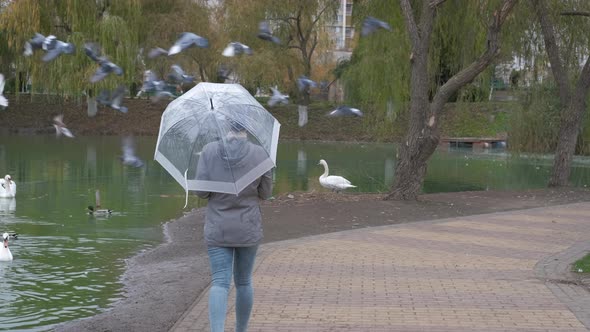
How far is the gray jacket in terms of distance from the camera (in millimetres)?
6604

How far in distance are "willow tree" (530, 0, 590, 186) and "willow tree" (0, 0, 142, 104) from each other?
2065 centimetres

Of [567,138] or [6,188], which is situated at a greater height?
[567,138]

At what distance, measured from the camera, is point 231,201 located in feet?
21.8

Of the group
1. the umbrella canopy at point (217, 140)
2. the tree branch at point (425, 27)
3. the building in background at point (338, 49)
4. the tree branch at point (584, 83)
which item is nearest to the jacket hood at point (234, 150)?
the umbrella canopy at point (217, 140)

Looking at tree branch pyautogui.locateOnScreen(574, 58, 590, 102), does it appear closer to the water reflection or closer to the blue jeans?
the water reflection

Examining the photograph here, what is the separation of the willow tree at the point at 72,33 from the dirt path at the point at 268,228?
808 inches

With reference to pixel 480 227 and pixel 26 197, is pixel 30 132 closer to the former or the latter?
pixel 26 197

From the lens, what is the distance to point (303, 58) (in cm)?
5047

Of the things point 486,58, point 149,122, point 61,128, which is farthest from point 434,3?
point 149,122

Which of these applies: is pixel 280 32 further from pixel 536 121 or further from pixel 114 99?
pixel 114 99

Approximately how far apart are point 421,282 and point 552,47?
45.7ft

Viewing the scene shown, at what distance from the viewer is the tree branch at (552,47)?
2130cm

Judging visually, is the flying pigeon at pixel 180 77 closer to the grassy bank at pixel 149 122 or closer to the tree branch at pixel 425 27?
the tree branch at pixel 425 27

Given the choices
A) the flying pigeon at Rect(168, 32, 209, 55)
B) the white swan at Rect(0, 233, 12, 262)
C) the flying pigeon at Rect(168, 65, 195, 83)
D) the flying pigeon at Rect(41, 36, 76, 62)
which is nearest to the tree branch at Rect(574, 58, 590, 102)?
the flying pigeon at Rect(168, 65, 195, 83)
